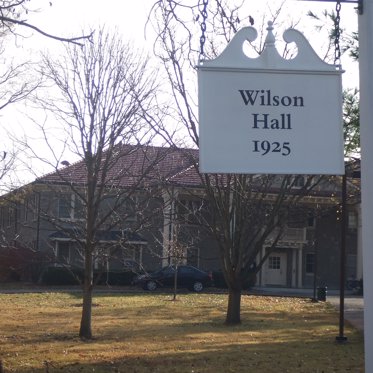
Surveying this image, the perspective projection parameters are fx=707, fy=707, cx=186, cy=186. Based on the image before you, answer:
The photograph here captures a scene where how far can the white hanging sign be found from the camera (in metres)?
4.43

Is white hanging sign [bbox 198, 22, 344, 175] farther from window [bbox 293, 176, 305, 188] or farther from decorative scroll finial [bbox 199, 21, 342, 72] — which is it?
window [bbox 293, 176, 305, 188]

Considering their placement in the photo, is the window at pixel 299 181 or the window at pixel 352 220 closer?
the window at pixel 299 181

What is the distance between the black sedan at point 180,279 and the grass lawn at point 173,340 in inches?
388

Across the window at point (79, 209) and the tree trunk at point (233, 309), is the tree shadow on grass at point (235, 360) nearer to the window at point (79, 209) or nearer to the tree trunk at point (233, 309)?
the window at point (79, 209)

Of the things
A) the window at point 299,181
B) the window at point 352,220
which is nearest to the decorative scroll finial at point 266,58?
the window at point 299,181

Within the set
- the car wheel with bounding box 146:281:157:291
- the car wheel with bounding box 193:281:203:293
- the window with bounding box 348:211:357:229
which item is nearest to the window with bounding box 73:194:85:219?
the car wheel with bounding box 146:281:157:291

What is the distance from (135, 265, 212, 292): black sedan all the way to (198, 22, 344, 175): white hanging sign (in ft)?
103

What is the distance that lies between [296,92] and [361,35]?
1.93ft

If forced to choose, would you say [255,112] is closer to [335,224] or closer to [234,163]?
[234,163]

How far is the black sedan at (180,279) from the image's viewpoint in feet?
118

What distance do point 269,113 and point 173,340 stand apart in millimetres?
11170

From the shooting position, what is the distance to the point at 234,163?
4.42m

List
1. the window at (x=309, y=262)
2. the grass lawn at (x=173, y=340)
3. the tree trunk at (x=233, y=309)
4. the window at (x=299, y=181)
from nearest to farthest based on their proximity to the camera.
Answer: the grass lawn at (x=173, y=340) < the window at (x=299, y=181) < the tree trunk at (x=233, y=309) < the window at (x=309, y=262)

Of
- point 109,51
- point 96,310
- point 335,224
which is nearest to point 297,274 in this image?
point 335,224
